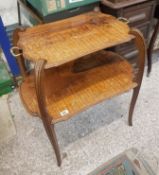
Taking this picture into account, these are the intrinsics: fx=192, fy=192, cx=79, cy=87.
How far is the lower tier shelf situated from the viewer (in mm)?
916

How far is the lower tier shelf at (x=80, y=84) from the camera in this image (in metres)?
0.92

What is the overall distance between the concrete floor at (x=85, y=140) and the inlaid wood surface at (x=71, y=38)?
67 centimetres

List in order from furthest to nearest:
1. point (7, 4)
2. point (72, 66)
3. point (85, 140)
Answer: point (7, 4) → point (85, 140) → point (72, 66)

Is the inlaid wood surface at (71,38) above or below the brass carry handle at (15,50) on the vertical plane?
above

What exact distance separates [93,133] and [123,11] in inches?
31.0

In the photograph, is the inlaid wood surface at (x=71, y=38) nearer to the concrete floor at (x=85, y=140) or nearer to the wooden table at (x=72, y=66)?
the wooden table at (x=72, y=66)

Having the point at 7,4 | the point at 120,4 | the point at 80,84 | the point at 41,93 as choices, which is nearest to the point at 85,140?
the point at 80,84

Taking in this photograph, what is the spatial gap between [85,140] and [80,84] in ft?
1.41

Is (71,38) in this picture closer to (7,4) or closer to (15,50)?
(15,50)

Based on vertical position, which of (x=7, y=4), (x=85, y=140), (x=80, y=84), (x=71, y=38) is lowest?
(x=85, y=140)

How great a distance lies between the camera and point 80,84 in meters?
1.02

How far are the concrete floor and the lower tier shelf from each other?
42 cm

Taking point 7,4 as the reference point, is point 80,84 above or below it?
below

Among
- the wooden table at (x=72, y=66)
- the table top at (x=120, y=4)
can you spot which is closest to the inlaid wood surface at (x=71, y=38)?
the wooden table at (x=72, y=66)
